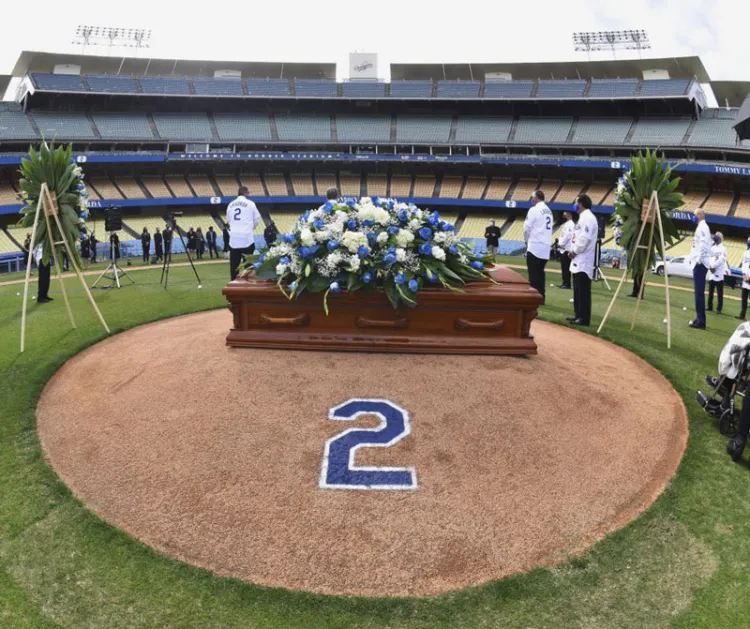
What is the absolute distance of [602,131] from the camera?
3800 centimetres

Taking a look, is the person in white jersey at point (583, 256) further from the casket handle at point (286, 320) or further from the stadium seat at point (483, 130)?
the stadium seat at point (483, 130)

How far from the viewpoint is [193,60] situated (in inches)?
1758

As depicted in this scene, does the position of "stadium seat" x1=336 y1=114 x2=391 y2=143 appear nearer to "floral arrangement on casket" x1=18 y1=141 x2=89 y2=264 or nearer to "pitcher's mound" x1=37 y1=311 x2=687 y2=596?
"floral arrangement on casket" x1=18 y1=141 x2=89 y2=264

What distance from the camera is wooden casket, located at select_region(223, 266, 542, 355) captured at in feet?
19.0

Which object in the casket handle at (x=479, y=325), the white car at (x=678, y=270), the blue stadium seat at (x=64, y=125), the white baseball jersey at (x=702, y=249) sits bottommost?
the white car at (x=678, y=270)

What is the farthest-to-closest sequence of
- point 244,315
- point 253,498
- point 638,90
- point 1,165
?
point 638,90 < point 1,165 < point 244,315 < point 253,498

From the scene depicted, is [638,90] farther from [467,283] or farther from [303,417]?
[303,417]

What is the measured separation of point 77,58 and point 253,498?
1996 inches

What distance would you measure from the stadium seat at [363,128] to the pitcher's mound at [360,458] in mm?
36901

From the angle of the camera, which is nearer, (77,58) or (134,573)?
(134,573)

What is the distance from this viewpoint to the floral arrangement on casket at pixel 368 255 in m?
5.67

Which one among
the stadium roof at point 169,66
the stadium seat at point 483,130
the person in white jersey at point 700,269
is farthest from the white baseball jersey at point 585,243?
the stadium roof at point 169,66

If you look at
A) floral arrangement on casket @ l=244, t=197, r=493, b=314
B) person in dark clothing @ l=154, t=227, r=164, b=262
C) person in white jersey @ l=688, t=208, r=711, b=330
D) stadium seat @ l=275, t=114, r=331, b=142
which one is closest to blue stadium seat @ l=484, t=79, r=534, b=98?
stadium seat @ l=275, t=114, r=331, b=142

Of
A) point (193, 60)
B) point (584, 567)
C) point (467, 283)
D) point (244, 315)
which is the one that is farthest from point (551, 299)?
point (193, 60)
